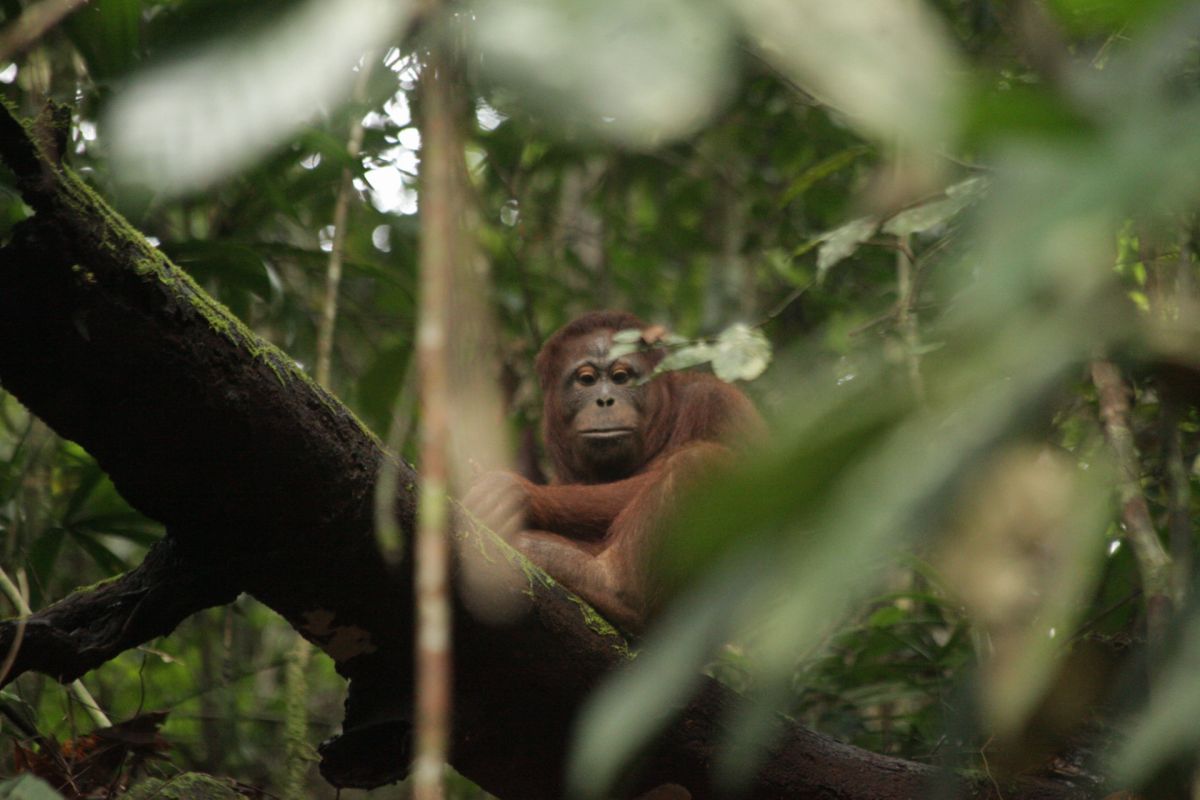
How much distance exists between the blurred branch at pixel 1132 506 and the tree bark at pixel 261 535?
0.69 meters

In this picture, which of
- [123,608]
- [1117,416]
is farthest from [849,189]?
[123,608]

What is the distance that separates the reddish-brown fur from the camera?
3846mm

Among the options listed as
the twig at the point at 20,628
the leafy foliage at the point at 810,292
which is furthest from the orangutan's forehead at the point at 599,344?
the twig at the point at 20,628

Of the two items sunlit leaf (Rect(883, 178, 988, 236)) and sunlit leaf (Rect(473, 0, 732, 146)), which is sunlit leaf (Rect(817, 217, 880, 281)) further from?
sunlit leaf (Rect(473, 0, 732, 146))

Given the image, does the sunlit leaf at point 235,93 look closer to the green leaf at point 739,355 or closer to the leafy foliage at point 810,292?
the leafy foliage at point 810,292

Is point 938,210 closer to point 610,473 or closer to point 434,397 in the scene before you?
point 610,473

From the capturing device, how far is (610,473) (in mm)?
4875

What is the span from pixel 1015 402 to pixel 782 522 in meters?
0.22

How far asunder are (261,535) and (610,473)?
235cm

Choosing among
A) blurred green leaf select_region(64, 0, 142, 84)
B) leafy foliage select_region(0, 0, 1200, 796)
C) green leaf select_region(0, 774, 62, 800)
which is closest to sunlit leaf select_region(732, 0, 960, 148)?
leafy foliage select_region(0, 0, 1200, 796)

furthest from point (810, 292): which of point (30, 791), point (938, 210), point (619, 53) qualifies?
point (619, 53)

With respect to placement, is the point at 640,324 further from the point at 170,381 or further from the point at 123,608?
the point at 170,381

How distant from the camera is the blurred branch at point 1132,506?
279 cm

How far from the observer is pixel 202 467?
8.09 ft
